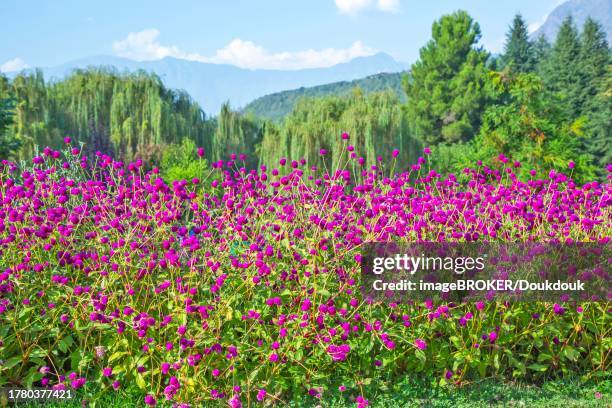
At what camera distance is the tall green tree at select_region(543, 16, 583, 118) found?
2991cm

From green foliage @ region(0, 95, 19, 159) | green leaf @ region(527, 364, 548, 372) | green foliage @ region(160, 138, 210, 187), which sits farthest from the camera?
green foliage @ region(160, 138, 210, 187)

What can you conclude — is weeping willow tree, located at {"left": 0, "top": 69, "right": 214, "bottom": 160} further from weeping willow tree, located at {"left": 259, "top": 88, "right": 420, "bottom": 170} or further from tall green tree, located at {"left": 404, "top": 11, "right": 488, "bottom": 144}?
tall green tree, located at {"left": 404, "top": 11, "right": 488, "bottom": 144}

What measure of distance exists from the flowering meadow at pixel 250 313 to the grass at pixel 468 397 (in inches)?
2.6

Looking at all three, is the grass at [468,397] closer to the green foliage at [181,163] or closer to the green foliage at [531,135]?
the green foliage at [181,163]

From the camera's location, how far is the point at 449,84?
30609mm

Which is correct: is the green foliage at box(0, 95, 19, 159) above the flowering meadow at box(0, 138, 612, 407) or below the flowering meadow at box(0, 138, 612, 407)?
above

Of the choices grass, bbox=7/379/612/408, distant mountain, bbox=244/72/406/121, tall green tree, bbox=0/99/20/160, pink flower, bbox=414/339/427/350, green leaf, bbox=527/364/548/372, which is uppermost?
distant mountain, bbox=244/72/406/121

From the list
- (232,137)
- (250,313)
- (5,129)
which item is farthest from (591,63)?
(250,313)

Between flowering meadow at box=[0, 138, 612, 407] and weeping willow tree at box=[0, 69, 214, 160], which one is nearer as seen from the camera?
flowering meadow at box=[0, 138, 612, 407]

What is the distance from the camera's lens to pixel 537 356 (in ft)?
13.8

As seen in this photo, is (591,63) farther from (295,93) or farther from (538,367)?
(295,93)

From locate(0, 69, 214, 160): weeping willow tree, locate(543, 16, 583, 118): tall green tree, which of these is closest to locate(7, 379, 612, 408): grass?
locate(0, 69, 214, 160): weeping willow tree

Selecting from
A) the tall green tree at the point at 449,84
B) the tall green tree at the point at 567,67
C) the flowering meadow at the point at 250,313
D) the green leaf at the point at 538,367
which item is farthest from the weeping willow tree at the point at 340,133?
the tall green tree at the point at 567,67

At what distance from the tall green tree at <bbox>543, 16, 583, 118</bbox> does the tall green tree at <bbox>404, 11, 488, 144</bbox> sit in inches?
144
